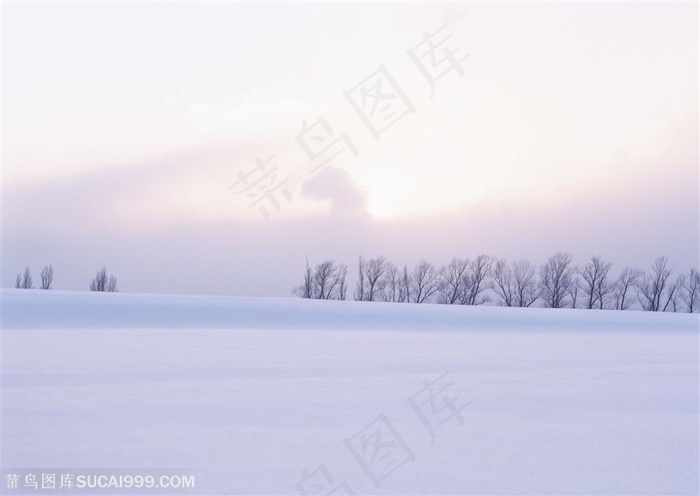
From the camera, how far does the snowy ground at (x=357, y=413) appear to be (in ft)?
8.59

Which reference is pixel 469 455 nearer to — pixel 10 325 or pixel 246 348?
pixel 246 348

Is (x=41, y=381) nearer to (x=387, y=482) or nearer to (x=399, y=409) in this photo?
(x=399, y=409)

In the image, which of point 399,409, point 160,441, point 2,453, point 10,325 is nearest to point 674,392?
point 399,409

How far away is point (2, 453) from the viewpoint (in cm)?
275

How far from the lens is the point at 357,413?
3598mm

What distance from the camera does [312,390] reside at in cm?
426

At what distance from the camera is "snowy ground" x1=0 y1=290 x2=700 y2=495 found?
2617 mm

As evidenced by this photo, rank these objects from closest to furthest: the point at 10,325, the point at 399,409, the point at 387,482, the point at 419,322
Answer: the point at 387,482 → the point at 399,409 → the point at 10,325 → the point at 419,322

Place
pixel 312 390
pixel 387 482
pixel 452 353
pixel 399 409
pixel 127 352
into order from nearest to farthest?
pixel 387 482 < pixel 399 409 < pixel 312 390 < pixel 127 352 < pixel 452 353

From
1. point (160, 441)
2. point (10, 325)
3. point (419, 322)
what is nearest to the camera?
point (160, 441)

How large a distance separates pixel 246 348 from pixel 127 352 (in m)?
1.25

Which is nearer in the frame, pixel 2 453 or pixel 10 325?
pixel 2 453

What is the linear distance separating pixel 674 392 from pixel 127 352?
4.70m

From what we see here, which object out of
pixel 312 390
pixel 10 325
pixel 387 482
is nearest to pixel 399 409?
pixel 312 390
